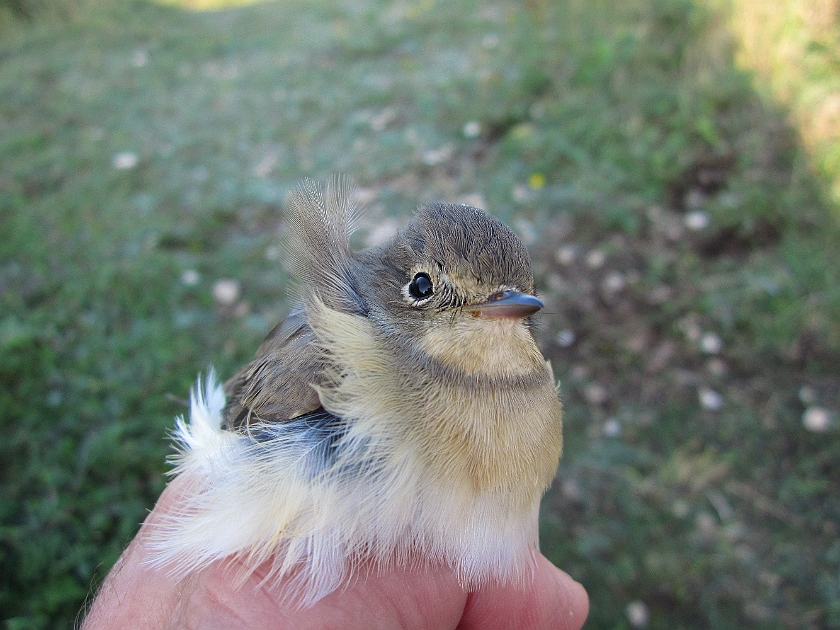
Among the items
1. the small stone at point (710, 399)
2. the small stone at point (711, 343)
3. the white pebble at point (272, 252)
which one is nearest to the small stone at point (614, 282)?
the small stone at point (711, 343)

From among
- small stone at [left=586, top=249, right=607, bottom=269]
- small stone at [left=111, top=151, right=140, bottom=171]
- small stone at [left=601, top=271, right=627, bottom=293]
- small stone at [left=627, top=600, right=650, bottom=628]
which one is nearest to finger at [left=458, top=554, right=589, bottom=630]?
small stone at [left=627, top=600, right=650, bottom=628]

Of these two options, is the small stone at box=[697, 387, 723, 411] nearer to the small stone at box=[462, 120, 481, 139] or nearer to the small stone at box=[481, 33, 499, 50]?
the small stone at box=[462, 120, 481, 139]

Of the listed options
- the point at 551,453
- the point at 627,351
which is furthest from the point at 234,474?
the point at 627,351

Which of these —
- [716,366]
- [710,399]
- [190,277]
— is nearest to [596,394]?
[710,399]

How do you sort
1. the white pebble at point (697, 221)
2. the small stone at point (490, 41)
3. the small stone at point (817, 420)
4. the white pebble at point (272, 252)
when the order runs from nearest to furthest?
the small stone at point (817, 420), the white pebble at point (697, 221), the white pebble at point (272, 252), the small stone at point (490, 41)

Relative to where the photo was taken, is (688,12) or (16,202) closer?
(16,202)

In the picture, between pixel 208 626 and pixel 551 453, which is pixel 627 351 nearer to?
pixel 551 453

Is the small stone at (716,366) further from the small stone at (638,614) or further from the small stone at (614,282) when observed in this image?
the small stone at (638,614)
